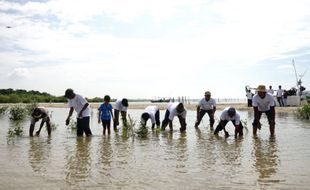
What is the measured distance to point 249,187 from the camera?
5062 millimetres

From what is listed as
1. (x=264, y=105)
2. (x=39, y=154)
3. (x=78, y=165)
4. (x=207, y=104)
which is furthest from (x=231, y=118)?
(x=78, y=165)

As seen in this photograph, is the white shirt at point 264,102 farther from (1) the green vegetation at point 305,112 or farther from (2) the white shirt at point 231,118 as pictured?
(1) the green vegetation at point 305,112

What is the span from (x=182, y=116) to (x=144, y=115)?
4.08 ft

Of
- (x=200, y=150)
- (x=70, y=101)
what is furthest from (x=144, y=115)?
(x=200, y=150)

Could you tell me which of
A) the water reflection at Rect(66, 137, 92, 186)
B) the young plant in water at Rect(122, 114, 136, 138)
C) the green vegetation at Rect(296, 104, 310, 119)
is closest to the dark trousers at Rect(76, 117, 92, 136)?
the young plant in water at Rect(122, 114, 136, 138)

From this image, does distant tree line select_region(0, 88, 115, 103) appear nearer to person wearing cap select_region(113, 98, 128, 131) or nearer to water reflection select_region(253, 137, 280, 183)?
person wearing cap select_region(113, 98, 128, 131)

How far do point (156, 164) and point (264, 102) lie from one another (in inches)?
225

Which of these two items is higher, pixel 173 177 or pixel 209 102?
pixel 209 102

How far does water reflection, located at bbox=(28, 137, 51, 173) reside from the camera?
645cm

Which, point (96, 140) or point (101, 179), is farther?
point (96, 140)

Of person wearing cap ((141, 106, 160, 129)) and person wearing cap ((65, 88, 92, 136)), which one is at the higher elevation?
person wearing cap ((65, 88, 92, 136))

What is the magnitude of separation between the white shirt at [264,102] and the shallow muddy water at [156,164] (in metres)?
1.50

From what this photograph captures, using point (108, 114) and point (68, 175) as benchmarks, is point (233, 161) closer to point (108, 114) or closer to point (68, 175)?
point (68, 175)

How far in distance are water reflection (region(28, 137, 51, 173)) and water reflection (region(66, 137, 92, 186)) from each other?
41 cm
